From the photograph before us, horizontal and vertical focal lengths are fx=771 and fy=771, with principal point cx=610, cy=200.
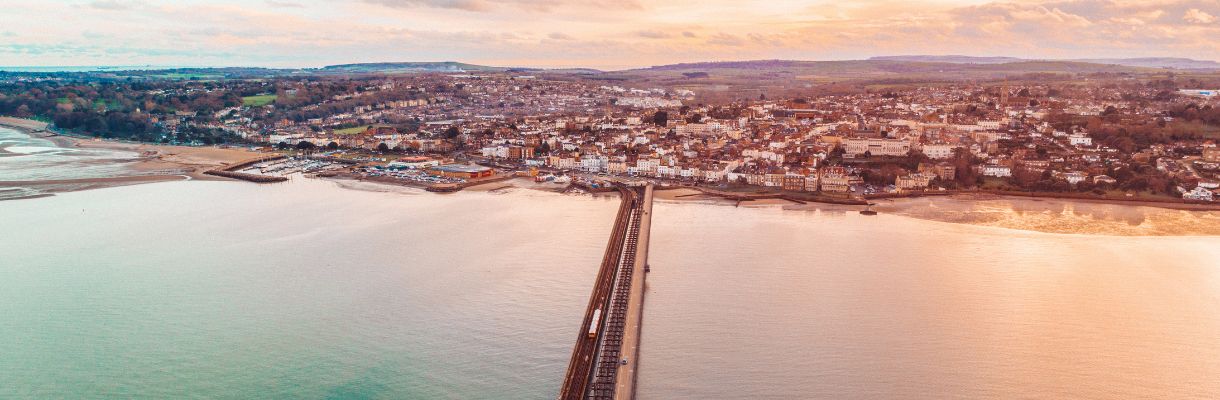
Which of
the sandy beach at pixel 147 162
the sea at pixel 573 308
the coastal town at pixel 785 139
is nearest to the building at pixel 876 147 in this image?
the coastal town at pixel 785 139

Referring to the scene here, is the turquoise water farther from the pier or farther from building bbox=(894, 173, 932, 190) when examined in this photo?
building bbox=(894, 173, 932, 190)

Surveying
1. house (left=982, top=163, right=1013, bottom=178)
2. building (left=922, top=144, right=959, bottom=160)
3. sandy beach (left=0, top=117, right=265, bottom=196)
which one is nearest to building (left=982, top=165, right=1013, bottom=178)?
house (left=982, top=163, right=1013, bottom=178)

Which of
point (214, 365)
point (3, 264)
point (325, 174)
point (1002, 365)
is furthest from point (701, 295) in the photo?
point (325, 174)

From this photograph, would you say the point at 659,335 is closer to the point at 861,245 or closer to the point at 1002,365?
the point at 1002,365

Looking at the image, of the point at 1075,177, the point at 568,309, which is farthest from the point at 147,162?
the point at 1075,177

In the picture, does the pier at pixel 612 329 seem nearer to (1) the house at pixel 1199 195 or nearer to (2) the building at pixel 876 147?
(2) the building at pixel 876 147

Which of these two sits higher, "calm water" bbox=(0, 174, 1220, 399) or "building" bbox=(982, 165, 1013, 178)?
"building" bbox=(982, 165, 1013, 178)
